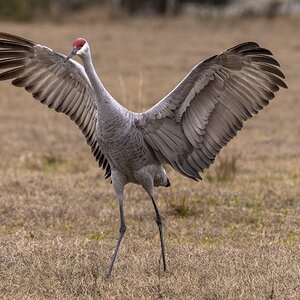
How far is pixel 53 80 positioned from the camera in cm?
712

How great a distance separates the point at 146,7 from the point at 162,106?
2523cm

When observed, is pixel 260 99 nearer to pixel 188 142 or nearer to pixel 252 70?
pixel 252 70

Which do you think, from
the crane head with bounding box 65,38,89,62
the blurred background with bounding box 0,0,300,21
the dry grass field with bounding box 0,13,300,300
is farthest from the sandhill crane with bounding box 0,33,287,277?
the blurred background with bounding box 0,0,300,21

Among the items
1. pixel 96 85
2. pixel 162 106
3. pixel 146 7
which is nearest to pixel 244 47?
pixel 162 106

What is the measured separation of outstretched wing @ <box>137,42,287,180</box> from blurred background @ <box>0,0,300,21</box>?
69.5 feet

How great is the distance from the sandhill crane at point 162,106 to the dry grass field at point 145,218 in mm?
400

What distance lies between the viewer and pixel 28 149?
11.6m

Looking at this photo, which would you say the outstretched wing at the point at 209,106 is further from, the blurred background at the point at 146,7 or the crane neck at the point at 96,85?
the blurred background at the point at 146,7

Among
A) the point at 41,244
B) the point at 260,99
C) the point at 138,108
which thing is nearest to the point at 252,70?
the point at 260,99

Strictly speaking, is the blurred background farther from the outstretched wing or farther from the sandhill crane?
the outstretched wing

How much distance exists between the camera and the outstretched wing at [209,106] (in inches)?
246

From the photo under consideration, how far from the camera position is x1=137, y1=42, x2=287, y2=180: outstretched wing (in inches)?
246

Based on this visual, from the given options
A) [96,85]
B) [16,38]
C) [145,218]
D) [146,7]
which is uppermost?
[16,38]

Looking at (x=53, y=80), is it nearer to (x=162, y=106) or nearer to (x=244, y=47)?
(x=162, y=106)
